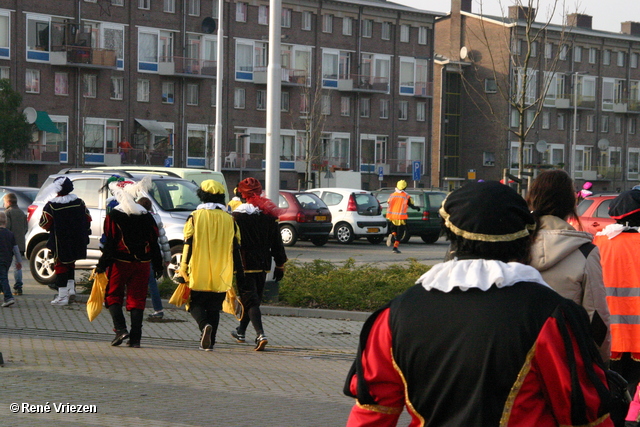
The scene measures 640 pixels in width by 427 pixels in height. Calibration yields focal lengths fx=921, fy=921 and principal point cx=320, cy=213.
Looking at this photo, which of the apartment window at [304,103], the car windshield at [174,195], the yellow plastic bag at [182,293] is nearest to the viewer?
the yellow plastic bag at [182,293]

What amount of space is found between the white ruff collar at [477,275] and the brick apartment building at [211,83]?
4977 centimetres

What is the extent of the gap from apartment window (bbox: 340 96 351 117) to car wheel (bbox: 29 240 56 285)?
54.3m

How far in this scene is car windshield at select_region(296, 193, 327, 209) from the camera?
27031 millimetres

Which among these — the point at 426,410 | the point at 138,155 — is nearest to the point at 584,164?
the point at 138,155

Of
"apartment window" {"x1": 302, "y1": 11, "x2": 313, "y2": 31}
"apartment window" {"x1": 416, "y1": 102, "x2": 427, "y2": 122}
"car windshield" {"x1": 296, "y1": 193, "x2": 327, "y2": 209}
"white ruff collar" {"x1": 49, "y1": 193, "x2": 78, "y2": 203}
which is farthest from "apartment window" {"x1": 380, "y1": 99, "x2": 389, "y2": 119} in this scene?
"white ruff collar" {"x1": 49, "y1": 193, "x2": 78, "y2": 203}

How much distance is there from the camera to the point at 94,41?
57.6 metres

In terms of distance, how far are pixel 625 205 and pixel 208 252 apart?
463 cm

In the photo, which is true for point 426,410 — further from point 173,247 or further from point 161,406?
point 173,247

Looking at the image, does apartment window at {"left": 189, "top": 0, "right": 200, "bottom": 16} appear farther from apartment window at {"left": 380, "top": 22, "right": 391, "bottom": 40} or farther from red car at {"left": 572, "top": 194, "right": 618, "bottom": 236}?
red car at {"left": 572, "top": 194, "right": 618, "bottom": 236}

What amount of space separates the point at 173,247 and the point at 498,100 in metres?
65.2

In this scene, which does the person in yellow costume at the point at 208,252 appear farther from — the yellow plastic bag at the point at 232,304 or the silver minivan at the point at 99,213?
the silver minivan at the point at 99,213

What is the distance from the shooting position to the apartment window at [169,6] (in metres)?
60.4

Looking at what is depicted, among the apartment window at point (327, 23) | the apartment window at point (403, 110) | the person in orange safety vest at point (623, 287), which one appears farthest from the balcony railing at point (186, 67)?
the person in orange safety vest at point (623, 287)

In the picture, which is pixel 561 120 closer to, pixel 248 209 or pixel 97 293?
pixel 248 209
